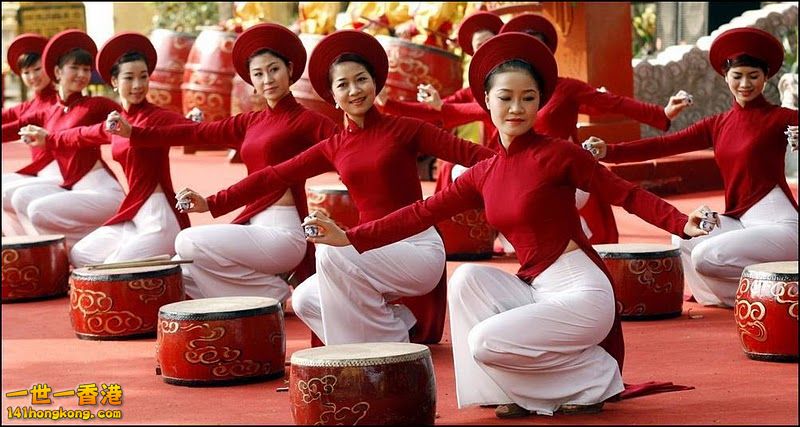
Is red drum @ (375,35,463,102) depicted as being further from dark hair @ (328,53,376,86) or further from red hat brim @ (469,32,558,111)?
red hat brim @ (469,32,558,111)

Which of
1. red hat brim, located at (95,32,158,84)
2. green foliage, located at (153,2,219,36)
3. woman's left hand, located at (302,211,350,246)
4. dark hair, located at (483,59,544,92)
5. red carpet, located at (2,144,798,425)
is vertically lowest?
red carpet, located at (2,144,798,425)

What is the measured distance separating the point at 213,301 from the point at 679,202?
5.08m

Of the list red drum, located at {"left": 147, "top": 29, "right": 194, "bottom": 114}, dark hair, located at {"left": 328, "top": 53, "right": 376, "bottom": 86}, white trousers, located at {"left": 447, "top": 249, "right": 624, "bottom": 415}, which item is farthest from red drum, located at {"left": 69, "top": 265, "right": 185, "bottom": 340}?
red drum, located at {"left": 147, "top": 29, "right": 194, "bottom": 114}

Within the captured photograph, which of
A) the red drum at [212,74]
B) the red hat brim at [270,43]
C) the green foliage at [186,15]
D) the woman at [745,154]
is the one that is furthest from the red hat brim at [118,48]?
the green foliage at [186,15]

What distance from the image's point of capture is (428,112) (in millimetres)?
7168

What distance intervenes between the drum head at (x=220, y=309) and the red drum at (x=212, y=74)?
8.98 m

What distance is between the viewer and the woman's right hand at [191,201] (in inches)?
214

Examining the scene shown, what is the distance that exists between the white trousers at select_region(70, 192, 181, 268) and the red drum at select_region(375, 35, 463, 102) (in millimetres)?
4457

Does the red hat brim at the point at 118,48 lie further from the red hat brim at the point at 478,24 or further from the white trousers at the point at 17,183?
the red hat brim at the point at 478,24

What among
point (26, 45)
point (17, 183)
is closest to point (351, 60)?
point (17, 183)

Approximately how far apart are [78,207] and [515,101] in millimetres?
3966

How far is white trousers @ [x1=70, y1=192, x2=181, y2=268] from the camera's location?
22.4ft

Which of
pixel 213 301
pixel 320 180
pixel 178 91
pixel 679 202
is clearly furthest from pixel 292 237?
pixel 178 91

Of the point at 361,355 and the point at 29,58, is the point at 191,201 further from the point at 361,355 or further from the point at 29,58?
the point at 29,58
